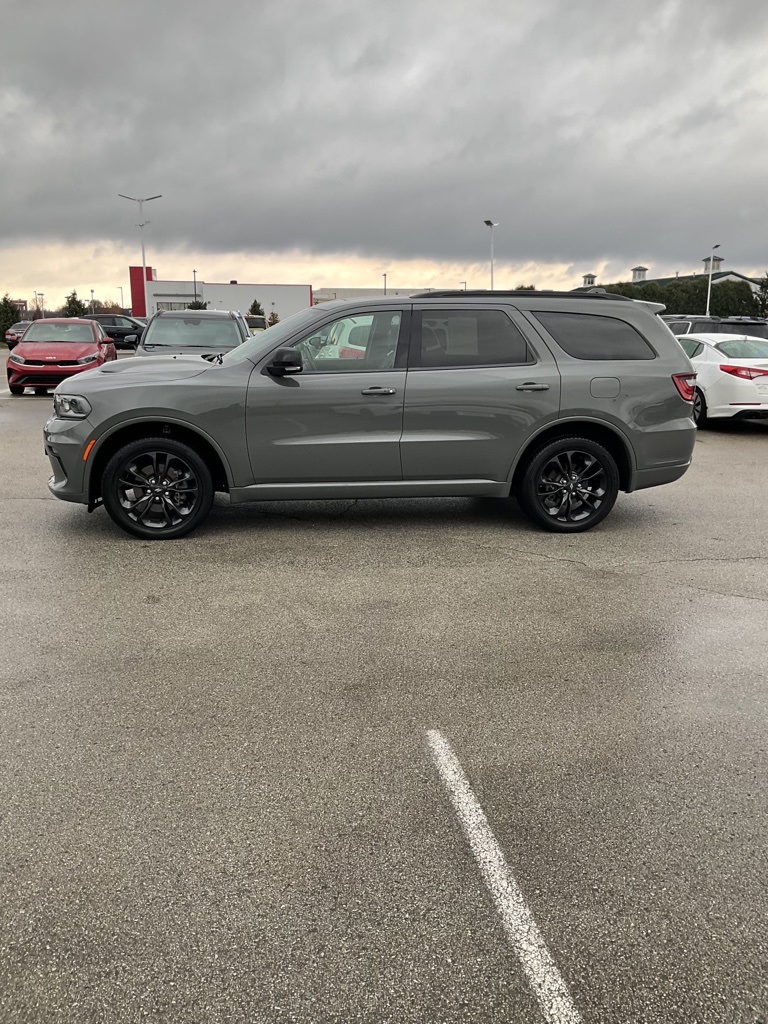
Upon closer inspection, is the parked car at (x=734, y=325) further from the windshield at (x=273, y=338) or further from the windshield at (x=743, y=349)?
the windshield at (x=273, y=338)

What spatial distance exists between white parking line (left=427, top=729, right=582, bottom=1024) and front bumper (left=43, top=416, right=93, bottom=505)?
399cm

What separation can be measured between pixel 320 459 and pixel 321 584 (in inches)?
50.0

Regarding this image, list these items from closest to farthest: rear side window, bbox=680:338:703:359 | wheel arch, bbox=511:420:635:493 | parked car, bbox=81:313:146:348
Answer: wheel arch, bbox=511:420:635:493 < rear side window, bbox=680:338:703:359 < parked car, bbox=81:313:146:348

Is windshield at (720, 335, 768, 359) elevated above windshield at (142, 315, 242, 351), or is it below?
below

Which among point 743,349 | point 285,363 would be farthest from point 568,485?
point 743,349

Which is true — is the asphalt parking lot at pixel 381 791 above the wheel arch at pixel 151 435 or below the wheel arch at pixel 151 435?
below

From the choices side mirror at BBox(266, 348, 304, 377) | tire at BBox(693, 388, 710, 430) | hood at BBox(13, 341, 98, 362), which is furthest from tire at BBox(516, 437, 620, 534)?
hood at BBox(13, 341, 98, 362)

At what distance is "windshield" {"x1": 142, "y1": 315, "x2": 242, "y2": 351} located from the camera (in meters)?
12.5

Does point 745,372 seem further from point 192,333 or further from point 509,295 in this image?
point 192,333

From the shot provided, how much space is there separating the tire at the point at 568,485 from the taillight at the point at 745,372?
21.1 feet

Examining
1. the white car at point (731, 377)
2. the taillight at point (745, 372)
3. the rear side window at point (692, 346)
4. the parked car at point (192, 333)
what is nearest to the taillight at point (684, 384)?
the white car at point (731, 377)

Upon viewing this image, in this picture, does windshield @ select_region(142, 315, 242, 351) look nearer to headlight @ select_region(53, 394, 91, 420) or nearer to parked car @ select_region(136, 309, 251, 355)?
parked car @ select_region(136, 309, 251, 355)

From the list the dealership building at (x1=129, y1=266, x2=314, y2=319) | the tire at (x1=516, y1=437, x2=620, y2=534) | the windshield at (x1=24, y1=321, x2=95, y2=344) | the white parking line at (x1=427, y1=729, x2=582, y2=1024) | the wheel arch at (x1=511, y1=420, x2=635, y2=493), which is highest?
the dealership building at (x1=129, y1=266, x2=314, y2=319)

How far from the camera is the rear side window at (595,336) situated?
651cm
